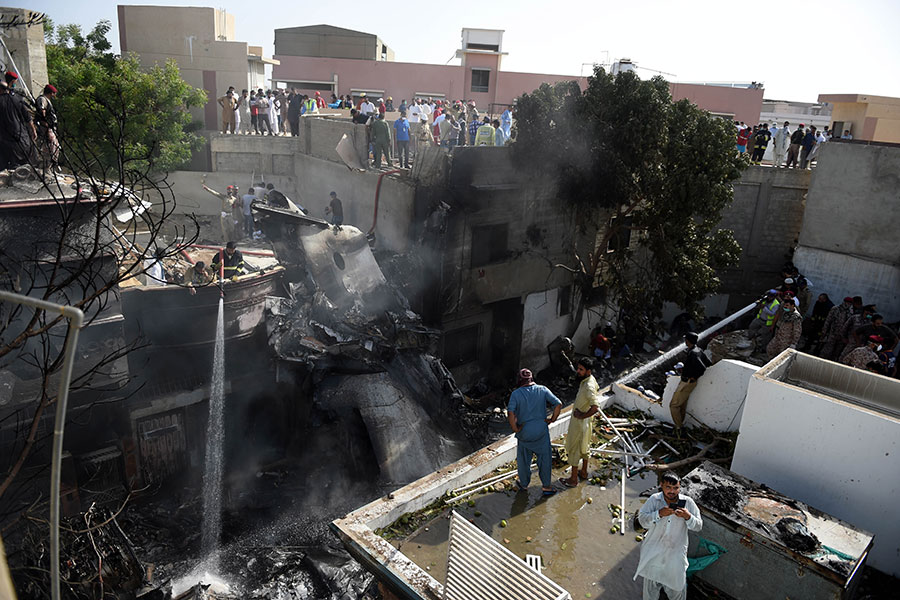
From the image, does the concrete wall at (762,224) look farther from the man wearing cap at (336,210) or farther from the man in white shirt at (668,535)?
the man in white shirt at (668,535)

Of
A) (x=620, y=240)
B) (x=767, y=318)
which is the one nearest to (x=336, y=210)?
(x=620, y=240)

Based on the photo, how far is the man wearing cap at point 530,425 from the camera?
278 inches

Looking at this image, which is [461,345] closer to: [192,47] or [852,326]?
[852,326]

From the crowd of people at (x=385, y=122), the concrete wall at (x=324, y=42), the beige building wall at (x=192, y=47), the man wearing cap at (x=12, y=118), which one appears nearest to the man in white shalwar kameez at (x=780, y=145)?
the crowd of people at (x=385, y=122)

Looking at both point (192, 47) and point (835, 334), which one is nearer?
point (835, 334)

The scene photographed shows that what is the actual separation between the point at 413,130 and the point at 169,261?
8.83 meters

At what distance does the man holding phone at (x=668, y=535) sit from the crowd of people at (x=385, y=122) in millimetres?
12129

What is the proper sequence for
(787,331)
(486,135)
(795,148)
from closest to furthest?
(787,331) < (486,135) < (795,148)

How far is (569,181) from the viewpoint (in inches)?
661

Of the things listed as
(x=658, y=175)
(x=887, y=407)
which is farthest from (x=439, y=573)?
(x=658, y=175)

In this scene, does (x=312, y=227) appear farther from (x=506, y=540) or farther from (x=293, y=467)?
(x=506, y=540)

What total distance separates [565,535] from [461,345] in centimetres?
1054

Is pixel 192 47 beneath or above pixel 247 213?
above

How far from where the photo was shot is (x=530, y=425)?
23.3ft
